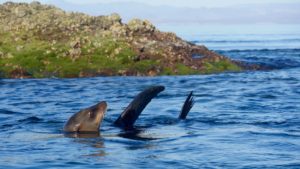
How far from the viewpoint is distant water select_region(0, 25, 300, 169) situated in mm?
13289

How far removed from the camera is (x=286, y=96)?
25.9m

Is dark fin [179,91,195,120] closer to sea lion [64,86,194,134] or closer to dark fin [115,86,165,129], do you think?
dark fin [115,86,165,129]

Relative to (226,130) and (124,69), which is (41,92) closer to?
(124,69)

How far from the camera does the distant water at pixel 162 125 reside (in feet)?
43.6

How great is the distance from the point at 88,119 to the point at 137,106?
3.93 ft

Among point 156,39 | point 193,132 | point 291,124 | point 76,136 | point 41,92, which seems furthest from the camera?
point 156,39

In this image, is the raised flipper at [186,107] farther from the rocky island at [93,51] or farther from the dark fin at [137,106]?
the rocky island at [93,51]

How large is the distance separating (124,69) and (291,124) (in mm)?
15921

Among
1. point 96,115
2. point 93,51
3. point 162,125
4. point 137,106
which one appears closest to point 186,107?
A: point 162,125

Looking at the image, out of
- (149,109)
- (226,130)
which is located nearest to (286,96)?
(149,109)

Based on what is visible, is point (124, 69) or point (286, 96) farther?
point (124, 69)

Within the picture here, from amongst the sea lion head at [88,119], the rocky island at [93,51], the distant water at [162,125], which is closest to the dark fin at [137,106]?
the distant water at [162,125]

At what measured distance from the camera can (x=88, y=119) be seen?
16109 millimetres

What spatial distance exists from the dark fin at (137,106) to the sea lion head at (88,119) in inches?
35.1
